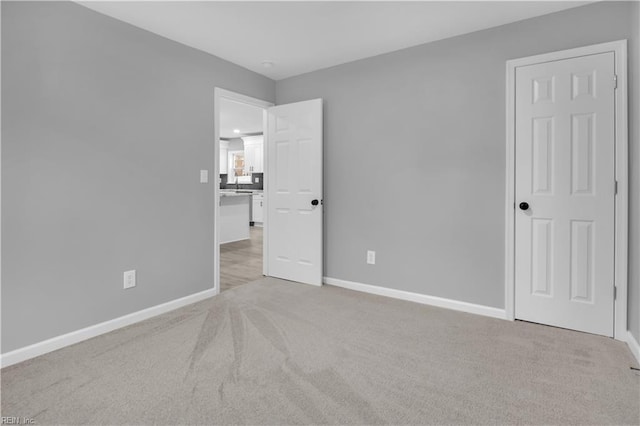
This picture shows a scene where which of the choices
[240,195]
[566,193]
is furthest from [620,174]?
[240,195]

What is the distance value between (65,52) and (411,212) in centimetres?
300

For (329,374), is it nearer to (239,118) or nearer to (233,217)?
(233,217)

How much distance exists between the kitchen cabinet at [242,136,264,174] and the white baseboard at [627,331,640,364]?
8225mm

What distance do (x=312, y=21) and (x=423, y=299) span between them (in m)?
2.63

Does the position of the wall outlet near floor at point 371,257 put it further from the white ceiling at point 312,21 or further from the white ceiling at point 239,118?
the white ceiling at point 239,118

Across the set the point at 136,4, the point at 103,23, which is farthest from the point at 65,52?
the point at 136,4

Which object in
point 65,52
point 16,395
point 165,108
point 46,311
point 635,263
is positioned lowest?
point 16,395

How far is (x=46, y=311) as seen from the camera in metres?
2.24

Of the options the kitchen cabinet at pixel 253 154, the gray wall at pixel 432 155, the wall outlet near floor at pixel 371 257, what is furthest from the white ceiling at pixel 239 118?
the wall outlet near floor at pixel 371 257

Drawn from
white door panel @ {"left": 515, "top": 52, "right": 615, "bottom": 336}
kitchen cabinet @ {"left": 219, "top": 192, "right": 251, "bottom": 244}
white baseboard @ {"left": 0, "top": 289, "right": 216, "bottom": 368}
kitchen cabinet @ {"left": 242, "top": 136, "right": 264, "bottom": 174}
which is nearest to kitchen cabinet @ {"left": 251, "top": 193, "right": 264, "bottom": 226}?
kitchen cabinet @ {"left": 242, "top": 136, "right": 264, "bottom": 174}

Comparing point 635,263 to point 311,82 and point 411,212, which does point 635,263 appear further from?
point 311,82

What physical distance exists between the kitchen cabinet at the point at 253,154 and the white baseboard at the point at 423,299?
626 centimetres

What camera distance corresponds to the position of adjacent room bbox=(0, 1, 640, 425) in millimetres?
1852

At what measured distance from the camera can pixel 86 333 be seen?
2424mm
